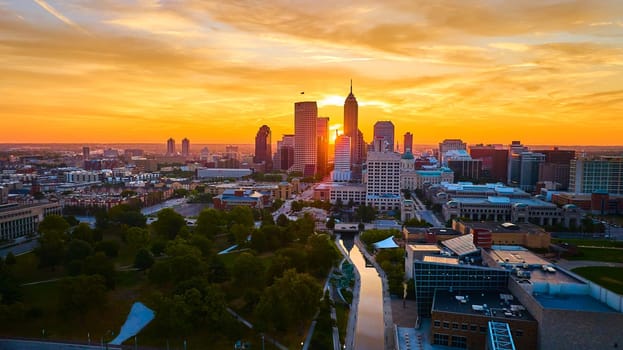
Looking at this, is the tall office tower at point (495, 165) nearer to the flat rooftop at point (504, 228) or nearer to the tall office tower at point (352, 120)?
the tall office tower at point (352, 120)

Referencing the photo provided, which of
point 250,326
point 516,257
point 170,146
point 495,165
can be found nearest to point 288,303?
point 250,326

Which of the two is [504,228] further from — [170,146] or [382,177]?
[170,146]

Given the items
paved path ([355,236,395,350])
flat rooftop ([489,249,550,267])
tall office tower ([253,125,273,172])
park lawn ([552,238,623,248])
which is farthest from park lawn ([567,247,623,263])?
tall office tower ([253,125,273,172])

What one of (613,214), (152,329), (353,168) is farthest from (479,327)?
(353,168)

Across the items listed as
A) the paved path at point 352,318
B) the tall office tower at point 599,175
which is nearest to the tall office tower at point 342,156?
the tall office tower at point 599,175

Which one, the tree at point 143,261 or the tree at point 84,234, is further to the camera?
the tree at point 84,234

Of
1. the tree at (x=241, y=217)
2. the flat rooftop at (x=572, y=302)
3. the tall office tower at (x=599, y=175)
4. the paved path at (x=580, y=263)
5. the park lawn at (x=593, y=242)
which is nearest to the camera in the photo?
the flat rooftop at (x=572, y=302)
